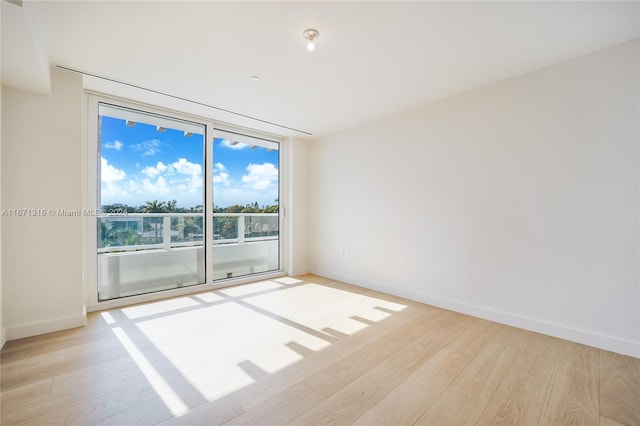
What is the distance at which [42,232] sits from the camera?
8.06 feet

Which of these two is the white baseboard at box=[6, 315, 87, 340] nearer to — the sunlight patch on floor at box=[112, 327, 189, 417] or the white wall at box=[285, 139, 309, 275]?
the sunlight patch on floor at box=[112, 327, 189, 417]

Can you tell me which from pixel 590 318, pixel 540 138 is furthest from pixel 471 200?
pixel 590 318

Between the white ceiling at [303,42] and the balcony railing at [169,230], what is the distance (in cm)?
147

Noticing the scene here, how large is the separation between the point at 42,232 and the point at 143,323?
3.97 feet

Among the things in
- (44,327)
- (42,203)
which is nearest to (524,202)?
(42,203)

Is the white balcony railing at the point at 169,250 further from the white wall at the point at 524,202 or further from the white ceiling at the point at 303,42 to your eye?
the white wall at the point at 524,202

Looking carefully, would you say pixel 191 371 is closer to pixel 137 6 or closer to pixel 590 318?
pixel 137 6

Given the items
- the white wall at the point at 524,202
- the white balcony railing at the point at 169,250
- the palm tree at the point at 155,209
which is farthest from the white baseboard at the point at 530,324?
the palm tree at the point at 155,209

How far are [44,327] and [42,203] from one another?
112 cm

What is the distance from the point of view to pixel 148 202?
3.40m

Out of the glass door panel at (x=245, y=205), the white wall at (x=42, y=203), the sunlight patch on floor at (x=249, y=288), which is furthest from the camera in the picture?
the glass door panel at (x=245, y=205)

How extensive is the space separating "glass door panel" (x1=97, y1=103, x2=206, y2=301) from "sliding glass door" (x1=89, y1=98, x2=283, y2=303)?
10 mm

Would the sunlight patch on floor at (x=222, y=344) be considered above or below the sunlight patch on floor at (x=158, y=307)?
below

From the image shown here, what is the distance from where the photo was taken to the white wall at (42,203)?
2.33 metres
